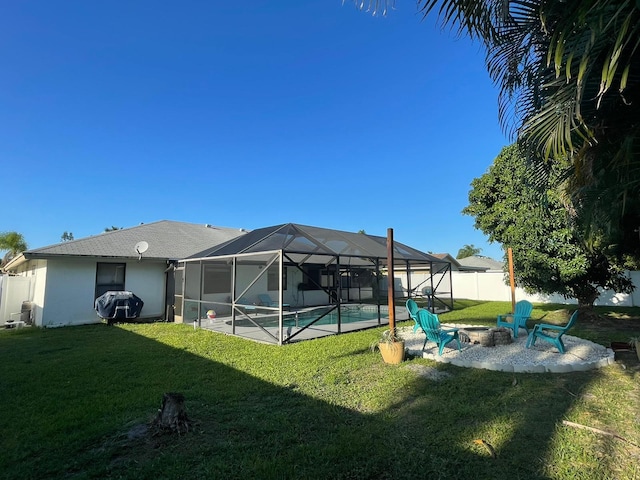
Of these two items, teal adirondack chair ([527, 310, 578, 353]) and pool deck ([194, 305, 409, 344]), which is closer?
teal adirondack chair ([527, 310, 578, 353])

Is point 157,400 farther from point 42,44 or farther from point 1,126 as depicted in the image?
point 1,126

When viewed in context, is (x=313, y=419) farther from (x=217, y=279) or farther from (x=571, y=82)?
(x=217, y=279)

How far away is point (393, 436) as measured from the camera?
3.27 metres

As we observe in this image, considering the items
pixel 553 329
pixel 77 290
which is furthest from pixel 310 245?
pixel 77 290

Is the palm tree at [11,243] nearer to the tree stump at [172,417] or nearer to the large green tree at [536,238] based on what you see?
the tree stump at [172,417]

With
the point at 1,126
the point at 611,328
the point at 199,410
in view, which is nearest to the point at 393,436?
the point at 199,410

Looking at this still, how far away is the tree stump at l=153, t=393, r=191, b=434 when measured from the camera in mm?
3400

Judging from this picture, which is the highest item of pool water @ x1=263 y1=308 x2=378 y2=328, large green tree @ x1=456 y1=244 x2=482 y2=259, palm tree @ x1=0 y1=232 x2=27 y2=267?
large green tree @ x1=456 y1=244 x2=482 y2=259

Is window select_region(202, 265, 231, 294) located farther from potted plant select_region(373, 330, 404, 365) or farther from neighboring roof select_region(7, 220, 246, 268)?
potted plant select_region(373, 330, 404, 365)

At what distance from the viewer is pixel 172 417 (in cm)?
342

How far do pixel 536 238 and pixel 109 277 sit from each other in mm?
15922

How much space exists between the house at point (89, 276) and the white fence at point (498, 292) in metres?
18.0

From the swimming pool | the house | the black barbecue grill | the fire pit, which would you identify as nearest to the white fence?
the swimming pool

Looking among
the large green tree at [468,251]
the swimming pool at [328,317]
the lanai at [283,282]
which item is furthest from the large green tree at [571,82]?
the large green tree at [468,251]
